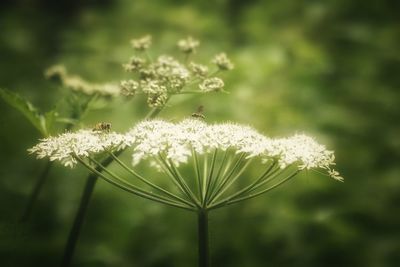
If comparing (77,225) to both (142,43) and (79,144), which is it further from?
(142,43)

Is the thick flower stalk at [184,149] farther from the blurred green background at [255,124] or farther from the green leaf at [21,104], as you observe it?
the blurred green background at [255,124]

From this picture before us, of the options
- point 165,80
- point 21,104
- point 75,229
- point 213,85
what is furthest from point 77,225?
point 213,85

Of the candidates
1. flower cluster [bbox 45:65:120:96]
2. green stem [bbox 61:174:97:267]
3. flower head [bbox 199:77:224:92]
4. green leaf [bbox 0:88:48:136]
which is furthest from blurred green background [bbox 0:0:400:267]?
green leaf [bbox 0:88:48:136]

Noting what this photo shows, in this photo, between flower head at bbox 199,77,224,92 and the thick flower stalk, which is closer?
the thick flower stalk

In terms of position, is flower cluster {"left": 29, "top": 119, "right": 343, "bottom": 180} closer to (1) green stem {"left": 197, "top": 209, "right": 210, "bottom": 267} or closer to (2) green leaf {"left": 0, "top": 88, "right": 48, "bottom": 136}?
(2) green leaf {"left": 0, "top": 88, "right": 48, "bottom": 136}

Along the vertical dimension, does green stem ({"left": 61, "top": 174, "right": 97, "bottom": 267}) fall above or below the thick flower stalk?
below

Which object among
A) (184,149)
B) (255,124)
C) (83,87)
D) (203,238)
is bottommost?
(203,238)

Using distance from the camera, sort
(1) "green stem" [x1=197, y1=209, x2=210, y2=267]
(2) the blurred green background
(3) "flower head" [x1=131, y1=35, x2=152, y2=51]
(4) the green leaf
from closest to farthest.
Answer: (1) "green stem" [x1=197, y1=209, x2=210, y2=267] < (4) the green leaf < (3) "flower head" [x1=131, y1=35, x2=152, y2=51] < (2) the blurred green background

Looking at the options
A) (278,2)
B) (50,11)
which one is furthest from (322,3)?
(50,11)
